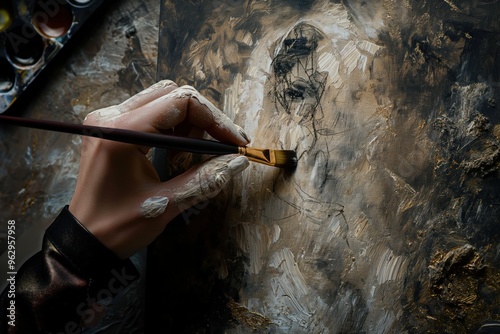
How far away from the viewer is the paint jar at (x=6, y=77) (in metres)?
1.54

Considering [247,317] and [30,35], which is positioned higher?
[30,35]

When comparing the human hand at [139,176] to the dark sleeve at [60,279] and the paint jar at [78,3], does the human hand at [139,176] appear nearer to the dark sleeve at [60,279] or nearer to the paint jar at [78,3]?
the dark sleeve at [60,279]

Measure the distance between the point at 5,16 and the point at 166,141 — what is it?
74 centimetres

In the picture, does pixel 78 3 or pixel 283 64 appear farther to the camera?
pixel 78 3

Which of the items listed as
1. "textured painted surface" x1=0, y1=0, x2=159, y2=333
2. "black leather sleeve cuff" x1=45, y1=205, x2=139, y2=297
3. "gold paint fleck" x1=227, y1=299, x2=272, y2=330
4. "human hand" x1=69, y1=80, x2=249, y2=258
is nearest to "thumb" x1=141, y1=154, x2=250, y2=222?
"human hand" x1=69, y1=80, x2=249, y2=258

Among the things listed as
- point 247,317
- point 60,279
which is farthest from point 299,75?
point 60,279

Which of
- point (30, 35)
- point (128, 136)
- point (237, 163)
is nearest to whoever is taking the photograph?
point (128, 136)

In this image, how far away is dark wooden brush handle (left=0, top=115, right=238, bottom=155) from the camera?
1060 millimetres

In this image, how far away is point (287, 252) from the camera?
1.22m

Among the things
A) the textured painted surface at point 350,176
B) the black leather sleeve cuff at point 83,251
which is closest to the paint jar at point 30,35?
the textured painted surface at point 350,176

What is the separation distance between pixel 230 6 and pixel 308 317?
725 millimetres

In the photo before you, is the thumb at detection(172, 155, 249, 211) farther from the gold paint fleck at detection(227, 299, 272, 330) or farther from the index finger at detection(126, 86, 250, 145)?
the gold paint fleck at detection(227, 299, 272, 330)

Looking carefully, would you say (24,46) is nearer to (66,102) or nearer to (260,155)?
(66,102)

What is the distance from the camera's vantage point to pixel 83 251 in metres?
1.21
